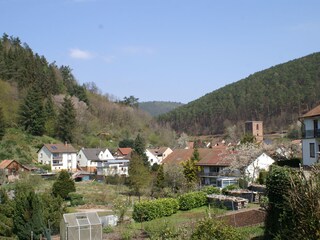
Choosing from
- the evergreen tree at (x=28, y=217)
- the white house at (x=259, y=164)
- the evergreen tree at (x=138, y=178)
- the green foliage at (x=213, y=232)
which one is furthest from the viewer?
the evergreen tree at (x=138, y=178)

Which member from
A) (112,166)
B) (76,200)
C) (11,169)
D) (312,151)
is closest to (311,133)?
(312,151)

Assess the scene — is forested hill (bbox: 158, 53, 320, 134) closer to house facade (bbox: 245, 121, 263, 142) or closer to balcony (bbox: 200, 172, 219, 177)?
house facade (bbox: 245, 121, 263, 142)

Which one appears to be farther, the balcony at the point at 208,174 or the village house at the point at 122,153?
the village house at the point at 122,153

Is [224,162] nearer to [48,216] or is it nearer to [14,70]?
[48,216]

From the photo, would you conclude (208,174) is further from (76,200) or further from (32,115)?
(32,115)

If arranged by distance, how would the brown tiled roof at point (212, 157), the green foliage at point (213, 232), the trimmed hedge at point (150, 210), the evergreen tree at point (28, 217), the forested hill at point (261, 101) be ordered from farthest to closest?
the forested hill at point (261, 101) → the brown tiled roof at point (212, 157) → the trimmed hedge at point (150, 210) → the evergreen tree at point (28, 217) → the green foliage at point (213, 232)

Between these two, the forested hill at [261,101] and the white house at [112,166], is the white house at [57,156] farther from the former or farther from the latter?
the forested hill at [261,101]

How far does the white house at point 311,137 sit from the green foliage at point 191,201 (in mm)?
8804

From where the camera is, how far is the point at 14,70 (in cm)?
8025

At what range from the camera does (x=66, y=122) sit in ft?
237

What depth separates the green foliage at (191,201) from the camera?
25.9m

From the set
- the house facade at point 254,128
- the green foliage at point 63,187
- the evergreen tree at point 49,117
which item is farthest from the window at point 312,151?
the house facade at point 254,128

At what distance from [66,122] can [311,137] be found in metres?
50.2

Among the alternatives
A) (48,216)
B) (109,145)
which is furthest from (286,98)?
(48,216)
